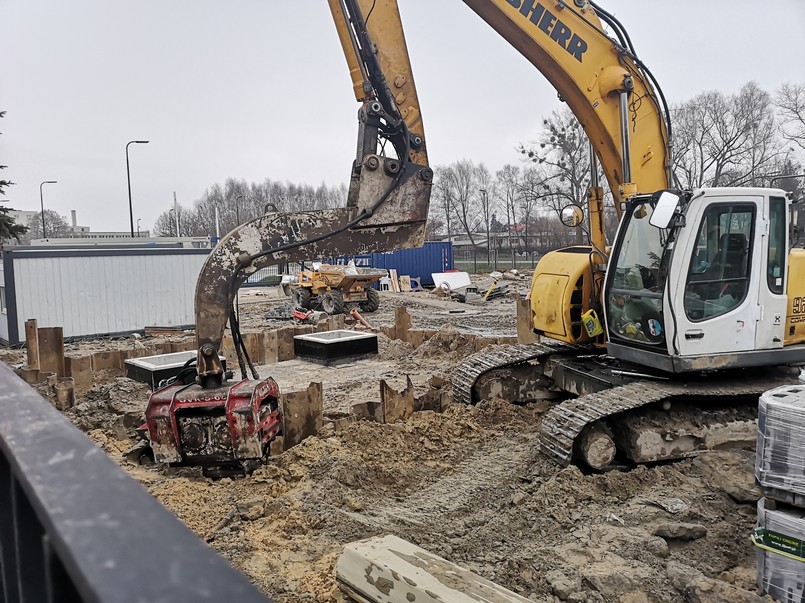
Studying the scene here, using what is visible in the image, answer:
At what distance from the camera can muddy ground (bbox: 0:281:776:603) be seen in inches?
161

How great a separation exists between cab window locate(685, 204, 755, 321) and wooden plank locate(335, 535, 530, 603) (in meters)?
3.44

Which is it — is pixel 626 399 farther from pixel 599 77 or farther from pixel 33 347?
pixel 33 347

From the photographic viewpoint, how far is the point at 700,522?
4.86m

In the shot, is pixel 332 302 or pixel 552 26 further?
pixel 332 302

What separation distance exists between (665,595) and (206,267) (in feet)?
13.0

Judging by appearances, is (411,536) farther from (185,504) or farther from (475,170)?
(475,170)

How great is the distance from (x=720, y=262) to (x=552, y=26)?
278 cm

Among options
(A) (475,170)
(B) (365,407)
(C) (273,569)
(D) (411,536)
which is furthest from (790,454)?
(A) (475,170)

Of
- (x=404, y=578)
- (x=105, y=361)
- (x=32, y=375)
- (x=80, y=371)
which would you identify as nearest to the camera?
(x=404, y=578)

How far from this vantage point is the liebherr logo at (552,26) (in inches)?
252

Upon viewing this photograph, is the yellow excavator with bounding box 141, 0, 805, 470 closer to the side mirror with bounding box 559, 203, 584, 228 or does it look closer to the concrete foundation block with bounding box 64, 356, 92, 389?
the side mirror with bounding box 559, 203, 584, 228

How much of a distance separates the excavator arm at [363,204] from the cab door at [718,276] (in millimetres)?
2369

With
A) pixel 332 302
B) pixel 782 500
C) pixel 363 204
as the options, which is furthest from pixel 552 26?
pixel 332 302

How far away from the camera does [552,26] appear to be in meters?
6.50
